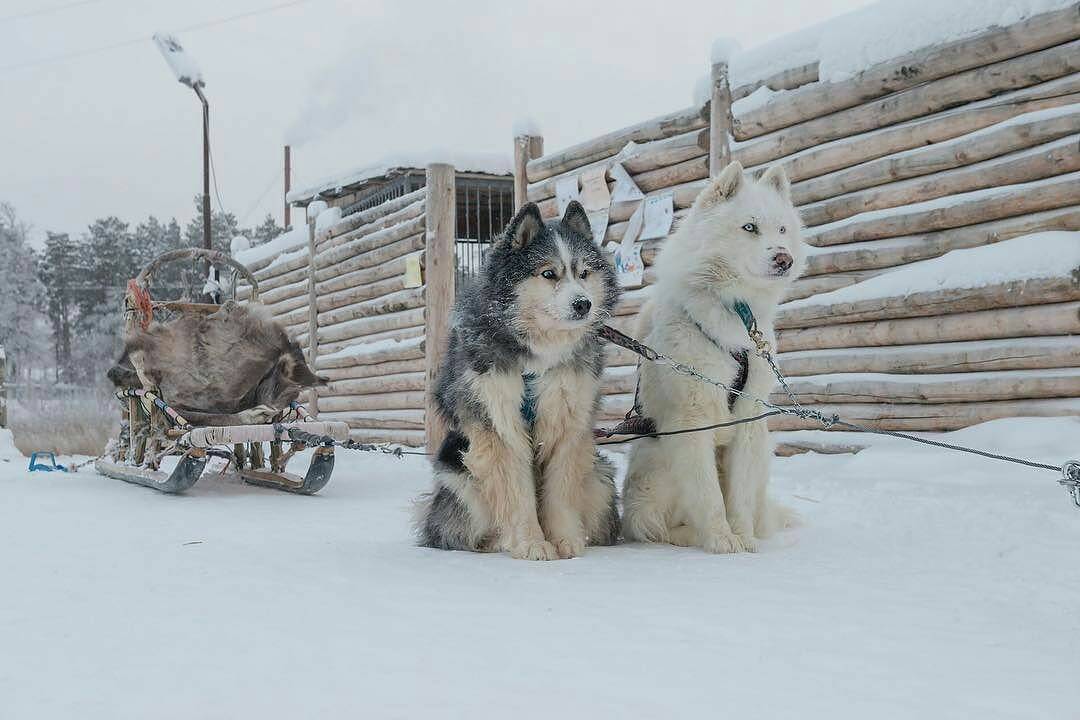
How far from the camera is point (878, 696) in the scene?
5.32 ft

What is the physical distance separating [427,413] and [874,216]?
5401 millimetres

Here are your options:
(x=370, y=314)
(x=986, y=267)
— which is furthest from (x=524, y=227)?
(x=370, y=314)

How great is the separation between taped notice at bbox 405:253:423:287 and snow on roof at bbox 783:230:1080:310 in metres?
5.29

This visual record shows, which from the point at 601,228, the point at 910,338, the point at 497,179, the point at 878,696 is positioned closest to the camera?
the point at 878,696

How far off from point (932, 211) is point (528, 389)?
3.16m

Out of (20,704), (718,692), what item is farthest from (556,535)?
Answer: (20,704)

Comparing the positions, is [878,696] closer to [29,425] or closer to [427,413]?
[427,413]

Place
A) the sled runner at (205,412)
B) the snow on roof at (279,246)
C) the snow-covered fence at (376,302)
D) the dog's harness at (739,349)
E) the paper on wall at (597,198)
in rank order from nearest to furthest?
the dog's harness at (739,349)
the sled runner at (205,412)
the paper on wall at (597,198)
the snow-covered fence at (376,302)
the snow on roof at (279,246)

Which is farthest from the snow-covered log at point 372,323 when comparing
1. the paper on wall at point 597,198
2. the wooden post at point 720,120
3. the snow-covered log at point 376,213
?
the wooden post at point 720,120

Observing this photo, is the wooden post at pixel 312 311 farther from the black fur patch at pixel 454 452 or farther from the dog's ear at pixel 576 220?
the dog's ear at pixel 576 220

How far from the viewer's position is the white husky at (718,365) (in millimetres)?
3252

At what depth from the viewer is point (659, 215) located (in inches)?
268

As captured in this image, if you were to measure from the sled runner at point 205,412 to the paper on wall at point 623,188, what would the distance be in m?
3.19

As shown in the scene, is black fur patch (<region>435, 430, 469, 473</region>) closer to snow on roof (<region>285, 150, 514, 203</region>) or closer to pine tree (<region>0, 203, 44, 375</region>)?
snow on roof (<region>285, 150, 514, 203</region>)
